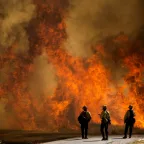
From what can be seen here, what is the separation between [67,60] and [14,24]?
6.24 m

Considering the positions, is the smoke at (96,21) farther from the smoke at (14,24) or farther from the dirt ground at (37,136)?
the dirt ground at (37,136)

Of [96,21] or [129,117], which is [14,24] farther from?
[129,117]

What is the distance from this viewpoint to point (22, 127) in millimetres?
32719

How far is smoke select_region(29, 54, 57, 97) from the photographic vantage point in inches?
1344

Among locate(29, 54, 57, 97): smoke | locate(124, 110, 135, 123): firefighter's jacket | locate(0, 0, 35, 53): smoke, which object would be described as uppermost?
locate(0, 0, 35, 53): smoke

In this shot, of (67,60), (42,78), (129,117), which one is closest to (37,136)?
(129,117)

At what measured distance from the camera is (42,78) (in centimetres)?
3450

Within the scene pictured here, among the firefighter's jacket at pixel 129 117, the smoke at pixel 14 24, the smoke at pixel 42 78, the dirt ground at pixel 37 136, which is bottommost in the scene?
the dirt ground at pixel 37 136

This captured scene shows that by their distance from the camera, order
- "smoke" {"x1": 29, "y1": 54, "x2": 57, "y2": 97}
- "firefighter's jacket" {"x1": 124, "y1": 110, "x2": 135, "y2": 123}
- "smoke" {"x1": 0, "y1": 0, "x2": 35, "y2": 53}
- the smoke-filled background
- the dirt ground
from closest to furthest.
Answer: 1. "firefighter's jacket" {"x1": 124, "y1": 110, "x2": 135, "y2": 123}
2. the dirt ground
3. the smoke-filled background
4. "smoke" {"x1": 29, "y1": 54, "x2": 57, "y2": 97}
5. "smoke" {"x1": 0, "y1": 0, "x2": 35, "y2": 53}

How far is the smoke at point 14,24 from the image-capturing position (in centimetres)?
3494

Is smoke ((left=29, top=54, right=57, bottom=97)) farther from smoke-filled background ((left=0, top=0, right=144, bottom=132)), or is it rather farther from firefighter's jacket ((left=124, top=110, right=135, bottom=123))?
firefighter's jacket ((left=124, top=110, right=135, bottom=123))

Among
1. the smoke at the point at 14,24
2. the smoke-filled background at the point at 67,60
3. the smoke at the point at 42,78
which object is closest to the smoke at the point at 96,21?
the smoke-filled background at the point at 67,60

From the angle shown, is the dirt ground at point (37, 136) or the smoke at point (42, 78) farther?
the smoke at point (42, 78)

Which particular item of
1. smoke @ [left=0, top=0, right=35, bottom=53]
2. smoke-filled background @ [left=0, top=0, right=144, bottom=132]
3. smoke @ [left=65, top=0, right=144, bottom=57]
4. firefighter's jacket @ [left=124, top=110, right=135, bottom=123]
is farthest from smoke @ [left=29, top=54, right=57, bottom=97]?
firefighter's jacket @ [left=124, top=110, right=135, bottom=123]
